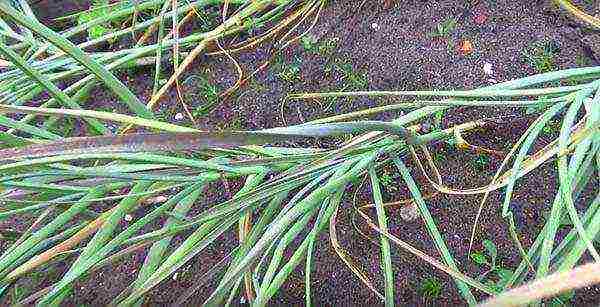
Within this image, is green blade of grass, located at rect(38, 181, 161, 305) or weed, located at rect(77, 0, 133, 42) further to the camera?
weed, located at rect(77, 0, 133, 42)

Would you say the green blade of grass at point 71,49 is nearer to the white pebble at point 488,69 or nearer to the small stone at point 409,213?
the small stone at point 409,213

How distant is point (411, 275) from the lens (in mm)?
1067

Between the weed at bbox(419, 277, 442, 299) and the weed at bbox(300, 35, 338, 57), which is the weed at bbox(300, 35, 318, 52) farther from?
the weed at bbox(419, 277, 442, 299)

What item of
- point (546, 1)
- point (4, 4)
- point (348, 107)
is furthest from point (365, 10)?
point (4, 4)

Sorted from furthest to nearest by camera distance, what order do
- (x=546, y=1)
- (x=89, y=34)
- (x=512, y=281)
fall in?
(x=89, y=34) < (x=546, y=1) < (x=512, y=281)

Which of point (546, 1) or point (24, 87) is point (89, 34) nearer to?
point (24, 87)

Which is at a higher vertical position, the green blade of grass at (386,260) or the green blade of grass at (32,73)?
the green blade of grass at (32,73)

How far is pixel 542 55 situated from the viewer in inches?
49.2

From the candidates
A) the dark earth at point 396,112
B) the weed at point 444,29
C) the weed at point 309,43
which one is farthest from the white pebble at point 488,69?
the weed at point 309,43

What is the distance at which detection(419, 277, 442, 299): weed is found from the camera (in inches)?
40.8

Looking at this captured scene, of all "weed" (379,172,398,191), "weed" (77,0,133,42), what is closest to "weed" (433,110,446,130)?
"weed" (379,172,398,191)

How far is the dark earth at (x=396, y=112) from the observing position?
1.08m

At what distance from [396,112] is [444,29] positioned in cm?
24

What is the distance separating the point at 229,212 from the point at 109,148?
35 cm
